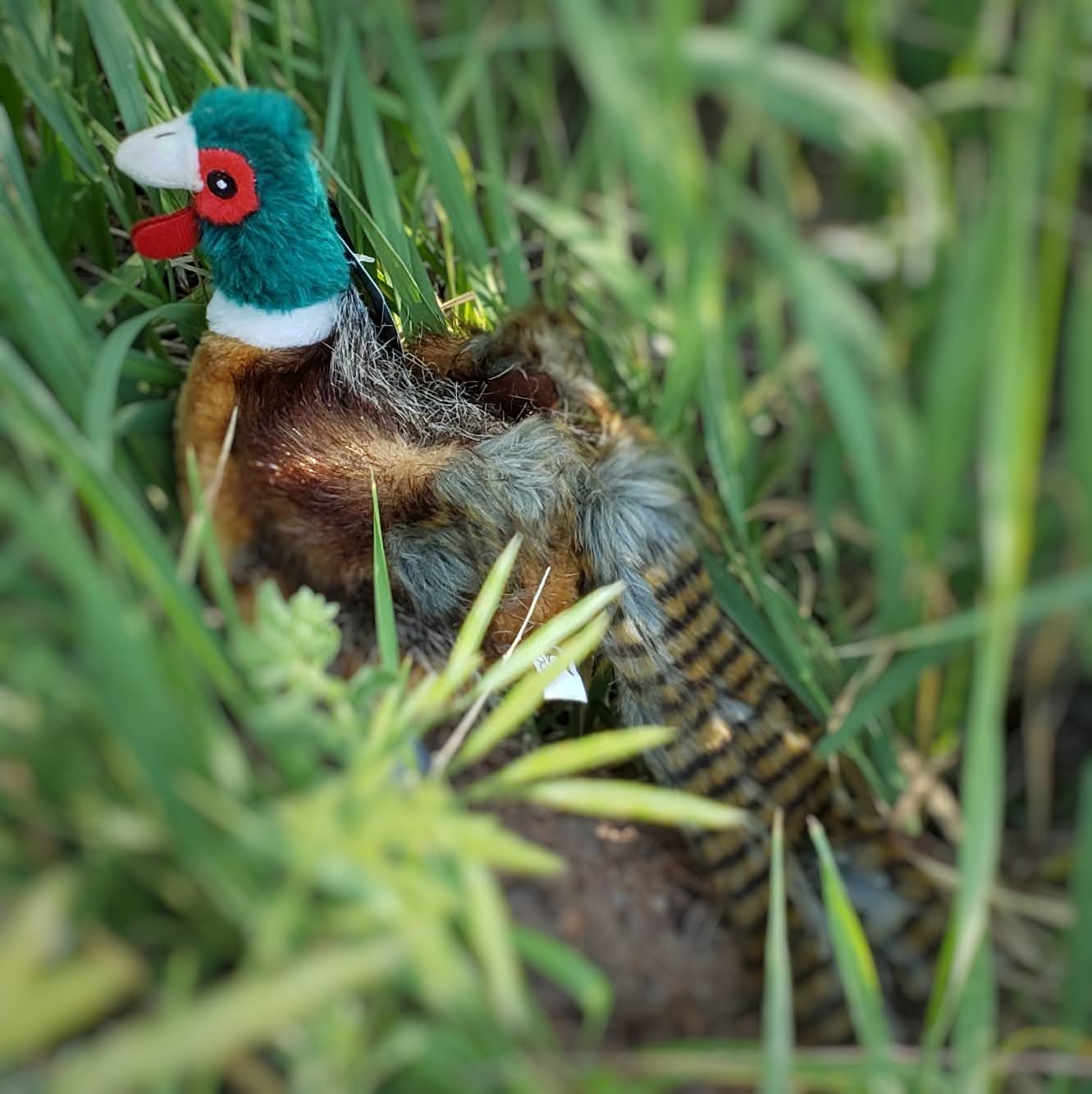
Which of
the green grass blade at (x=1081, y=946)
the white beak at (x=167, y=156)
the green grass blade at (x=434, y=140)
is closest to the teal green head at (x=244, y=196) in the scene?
the white beak at (x=167, y=156)

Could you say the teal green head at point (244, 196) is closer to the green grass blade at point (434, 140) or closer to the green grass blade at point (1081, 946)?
the green grass blade at point (434, 140)

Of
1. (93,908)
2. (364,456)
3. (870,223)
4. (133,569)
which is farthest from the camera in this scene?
(870,223)

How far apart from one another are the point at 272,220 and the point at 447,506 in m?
0.44

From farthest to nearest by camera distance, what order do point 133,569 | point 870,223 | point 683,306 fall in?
point 870,223 < point 683,306 < point 133,569

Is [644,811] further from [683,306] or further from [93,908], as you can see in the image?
[683,306]

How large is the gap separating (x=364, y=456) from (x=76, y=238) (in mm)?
574

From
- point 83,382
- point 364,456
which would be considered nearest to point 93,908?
point 83,382

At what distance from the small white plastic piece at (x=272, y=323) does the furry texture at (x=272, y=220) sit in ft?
0.03

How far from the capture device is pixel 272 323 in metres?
1.50

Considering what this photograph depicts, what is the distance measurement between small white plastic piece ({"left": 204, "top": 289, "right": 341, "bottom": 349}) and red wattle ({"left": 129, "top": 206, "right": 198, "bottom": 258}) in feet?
0.25

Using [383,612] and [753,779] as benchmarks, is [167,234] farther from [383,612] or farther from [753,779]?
[753,779]

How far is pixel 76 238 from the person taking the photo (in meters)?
1.64

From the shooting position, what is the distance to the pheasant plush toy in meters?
1.38

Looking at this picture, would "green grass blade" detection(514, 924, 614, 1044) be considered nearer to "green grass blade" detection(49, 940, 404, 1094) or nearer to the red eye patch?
Answer: "green grass blade" detection(49, 940, 404, 1094)
